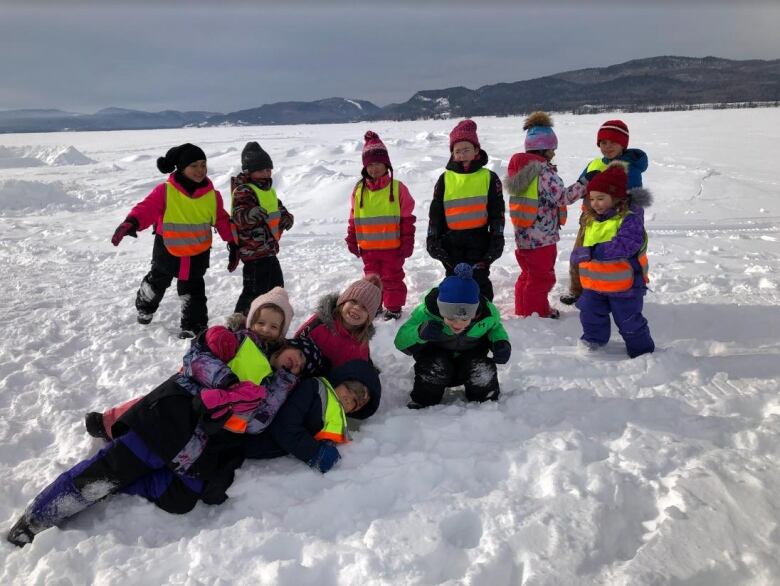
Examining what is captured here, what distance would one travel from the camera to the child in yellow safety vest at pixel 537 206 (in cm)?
438

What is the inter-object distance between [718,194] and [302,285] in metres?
7.99

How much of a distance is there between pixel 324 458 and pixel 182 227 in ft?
8.47

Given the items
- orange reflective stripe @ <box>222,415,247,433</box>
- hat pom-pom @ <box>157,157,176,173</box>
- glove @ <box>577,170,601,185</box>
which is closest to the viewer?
orange reflective stripe @ <box>222,415,247,433</box>

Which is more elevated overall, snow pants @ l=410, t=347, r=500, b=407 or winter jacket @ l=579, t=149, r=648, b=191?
winter jacket @ l=579, t=149, r=648, b=191

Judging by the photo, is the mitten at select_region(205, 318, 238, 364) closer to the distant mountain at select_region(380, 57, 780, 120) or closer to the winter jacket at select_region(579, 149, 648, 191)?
the winter jacket at select_region(579, 149, 648, 191)

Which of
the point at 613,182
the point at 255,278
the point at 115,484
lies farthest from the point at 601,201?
the point at 115,484

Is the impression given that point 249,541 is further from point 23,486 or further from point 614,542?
point 614,542

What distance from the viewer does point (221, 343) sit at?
2631 millimetres

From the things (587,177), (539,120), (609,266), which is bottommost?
(609,266)

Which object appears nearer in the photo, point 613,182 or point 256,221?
point 613,182

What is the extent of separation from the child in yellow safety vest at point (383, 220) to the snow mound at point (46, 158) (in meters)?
21.6

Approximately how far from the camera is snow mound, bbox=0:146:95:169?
21900 millimetres

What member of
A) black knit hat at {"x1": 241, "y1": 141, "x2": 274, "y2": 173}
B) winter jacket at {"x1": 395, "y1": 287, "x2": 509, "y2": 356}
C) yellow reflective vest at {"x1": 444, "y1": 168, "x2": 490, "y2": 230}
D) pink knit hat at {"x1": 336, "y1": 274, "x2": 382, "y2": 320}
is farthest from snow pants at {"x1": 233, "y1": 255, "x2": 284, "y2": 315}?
winter jacket at {"x1": 395, "y1": 287, "x2": 509, "y2": 356}

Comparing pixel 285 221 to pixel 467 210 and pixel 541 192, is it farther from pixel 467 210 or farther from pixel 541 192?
pixel 541 192
